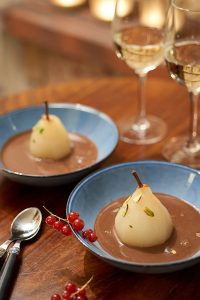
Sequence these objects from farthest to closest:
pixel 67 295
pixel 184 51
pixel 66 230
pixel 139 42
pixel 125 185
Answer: pixel 139 42
pixel 184 51
pixel 125 185
pixel 66 230
pixel 67 295

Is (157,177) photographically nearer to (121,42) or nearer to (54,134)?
(54,134)

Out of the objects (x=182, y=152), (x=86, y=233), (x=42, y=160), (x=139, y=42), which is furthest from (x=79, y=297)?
(x=139, y=42)

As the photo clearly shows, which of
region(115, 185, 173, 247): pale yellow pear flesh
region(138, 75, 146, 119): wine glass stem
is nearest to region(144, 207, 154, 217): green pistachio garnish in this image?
region(115, 185, 173, 247): pale yellow pear flesh

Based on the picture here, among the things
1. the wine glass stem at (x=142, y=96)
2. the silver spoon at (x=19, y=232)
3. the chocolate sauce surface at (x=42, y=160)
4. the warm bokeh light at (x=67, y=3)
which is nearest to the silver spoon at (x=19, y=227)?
the silver spoon at (x=19, y=232)

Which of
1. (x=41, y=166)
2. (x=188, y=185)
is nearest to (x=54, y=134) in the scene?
(x=41, y=166)

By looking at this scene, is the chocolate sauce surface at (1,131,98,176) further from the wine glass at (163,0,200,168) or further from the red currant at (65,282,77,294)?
the red currant at (65,282,77,294)

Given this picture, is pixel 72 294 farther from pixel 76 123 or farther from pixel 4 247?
pixel 76 123
